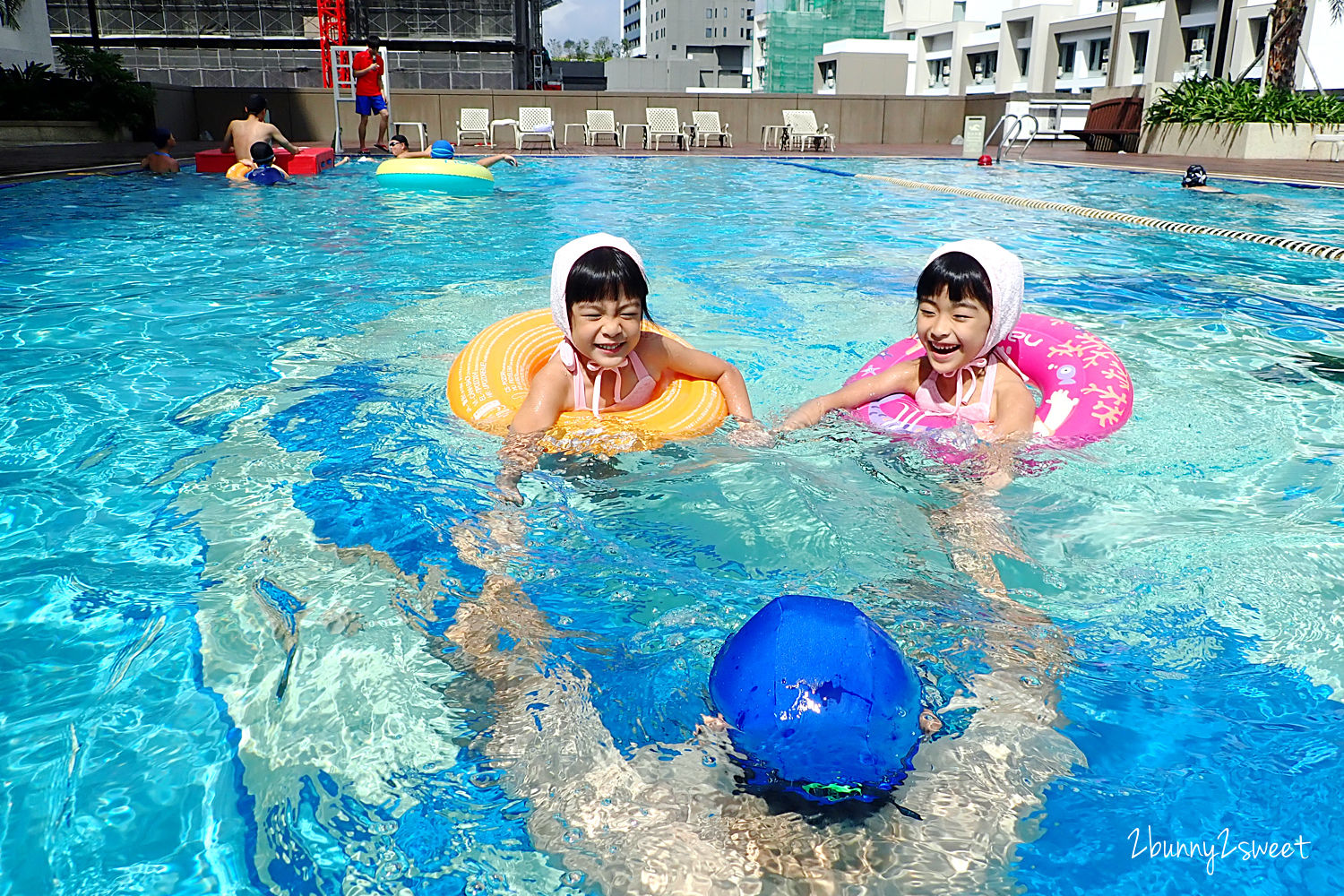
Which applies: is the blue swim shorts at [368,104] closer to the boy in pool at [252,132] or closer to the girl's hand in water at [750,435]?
the boy in pool at [252,132]

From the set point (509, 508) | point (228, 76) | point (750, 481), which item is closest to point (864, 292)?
point (750, 481)

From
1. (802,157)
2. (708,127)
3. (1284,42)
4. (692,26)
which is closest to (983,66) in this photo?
(708,127)

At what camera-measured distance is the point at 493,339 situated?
3869 mm

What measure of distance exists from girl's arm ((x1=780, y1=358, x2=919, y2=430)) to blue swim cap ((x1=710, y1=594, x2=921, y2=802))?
1.90 m

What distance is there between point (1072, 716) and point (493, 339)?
8.29 ft

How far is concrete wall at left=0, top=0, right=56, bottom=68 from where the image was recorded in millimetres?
18359

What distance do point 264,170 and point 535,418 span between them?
1114cm

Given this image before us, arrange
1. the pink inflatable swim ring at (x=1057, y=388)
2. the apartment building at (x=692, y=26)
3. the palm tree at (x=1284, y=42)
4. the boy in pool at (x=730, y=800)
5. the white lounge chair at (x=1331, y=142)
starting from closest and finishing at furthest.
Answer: the boy in pool at (x=730, y=800), the pink inflatable swim ring at (x=1057, y=388), the white lounge chair at (x=1331, y=142), the palm tree at (x=1284, y=42), the apartment building at (x=692, y=26)

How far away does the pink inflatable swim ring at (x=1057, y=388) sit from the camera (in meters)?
3.54

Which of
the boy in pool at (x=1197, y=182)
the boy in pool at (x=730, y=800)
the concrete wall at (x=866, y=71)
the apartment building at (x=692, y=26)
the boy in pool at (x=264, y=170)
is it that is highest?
the apartment building at (x=692, y=26)

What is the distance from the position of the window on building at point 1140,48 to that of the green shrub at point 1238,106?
17546 millimetres

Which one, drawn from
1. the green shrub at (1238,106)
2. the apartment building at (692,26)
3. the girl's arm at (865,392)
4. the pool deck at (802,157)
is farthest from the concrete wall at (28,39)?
the apartment building at (692,26)

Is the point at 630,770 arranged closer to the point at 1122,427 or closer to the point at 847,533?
the point at 847,533

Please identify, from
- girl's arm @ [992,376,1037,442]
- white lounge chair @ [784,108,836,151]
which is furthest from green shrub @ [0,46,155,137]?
girl's arm @ [992,376,1037,442]
